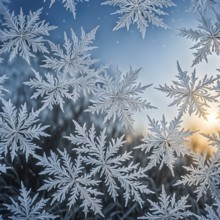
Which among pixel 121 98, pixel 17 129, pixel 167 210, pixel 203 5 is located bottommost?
pixel 167 210

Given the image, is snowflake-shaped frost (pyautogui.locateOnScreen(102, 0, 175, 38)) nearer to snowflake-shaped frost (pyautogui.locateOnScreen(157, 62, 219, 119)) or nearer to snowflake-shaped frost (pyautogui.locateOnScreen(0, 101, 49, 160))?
snowflake-shaped frost (pyautogui.locateOnScreen(157, 62, 219, 119))

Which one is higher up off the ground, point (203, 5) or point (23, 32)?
point (203, 5)

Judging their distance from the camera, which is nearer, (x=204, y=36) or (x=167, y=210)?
(x=204, y=36)

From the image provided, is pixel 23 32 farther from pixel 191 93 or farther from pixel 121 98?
→ pixel 191 93

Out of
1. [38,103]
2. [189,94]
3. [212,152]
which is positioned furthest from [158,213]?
[38,103]

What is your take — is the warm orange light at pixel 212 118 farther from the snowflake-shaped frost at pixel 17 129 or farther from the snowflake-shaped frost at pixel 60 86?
the snowflake-shaped frost at pixel 17 129

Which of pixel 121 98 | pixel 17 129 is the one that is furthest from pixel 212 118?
pixel 17 129

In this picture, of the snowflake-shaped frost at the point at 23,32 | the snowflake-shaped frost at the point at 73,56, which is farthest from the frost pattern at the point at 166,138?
the snowflake-shaped frost at the point at 23,32
